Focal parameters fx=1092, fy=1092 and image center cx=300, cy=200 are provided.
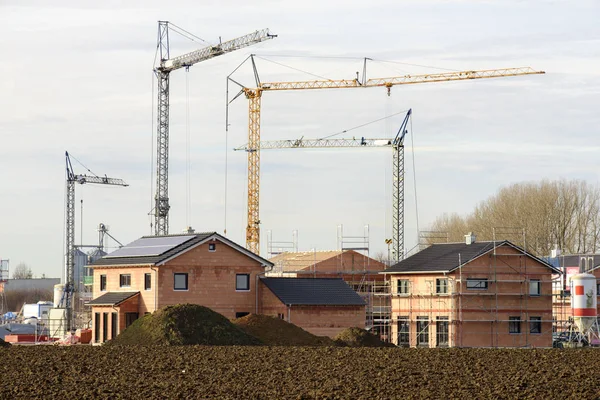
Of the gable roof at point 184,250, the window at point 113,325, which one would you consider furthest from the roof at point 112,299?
the gable roof at point 184,250

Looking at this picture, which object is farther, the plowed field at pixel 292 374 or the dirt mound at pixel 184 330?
the dirt mound at pixel 184 330

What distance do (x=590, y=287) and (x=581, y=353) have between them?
58.0ft

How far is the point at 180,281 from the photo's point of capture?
66.2 m

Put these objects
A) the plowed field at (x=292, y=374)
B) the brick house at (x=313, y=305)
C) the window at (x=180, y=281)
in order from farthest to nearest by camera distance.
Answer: the brick house at (x=313, y=305) < the window at (x=180, y=281) < the plowed field at (x=292, y=374)

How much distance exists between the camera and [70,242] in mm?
148125

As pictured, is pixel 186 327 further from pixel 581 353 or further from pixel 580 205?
pixel 580 205

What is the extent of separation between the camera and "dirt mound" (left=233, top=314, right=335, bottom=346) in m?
57.8

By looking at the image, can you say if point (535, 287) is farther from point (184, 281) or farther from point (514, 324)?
point (184, 281)

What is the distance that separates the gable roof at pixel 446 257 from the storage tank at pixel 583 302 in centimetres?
671

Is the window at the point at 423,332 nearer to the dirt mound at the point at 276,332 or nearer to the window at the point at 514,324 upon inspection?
the window at the point at 514,324

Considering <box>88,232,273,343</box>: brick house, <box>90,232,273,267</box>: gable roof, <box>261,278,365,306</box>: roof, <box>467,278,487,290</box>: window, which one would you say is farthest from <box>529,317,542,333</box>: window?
<box>90,232,273,267</box>: gable roof

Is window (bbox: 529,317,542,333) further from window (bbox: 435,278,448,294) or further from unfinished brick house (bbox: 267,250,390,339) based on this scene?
unfinished brick house (bbox: 267,250,390,339)

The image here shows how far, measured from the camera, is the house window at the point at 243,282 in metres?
67.8

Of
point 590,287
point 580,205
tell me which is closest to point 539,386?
point 590,287
